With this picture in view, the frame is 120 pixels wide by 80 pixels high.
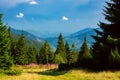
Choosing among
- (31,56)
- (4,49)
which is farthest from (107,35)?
(31,56)

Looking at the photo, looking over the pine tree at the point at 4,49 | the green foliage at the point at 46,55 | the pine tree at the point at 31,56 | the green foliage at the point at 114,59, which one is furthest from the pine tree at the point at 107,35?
the pine tree at the point at 31,56

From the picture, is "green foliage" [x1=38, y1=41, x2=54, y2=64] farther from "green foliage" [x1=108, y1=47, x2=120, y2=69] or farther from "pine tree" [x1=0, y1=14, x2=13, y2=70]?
"green foliage" [x1=108, y1=47, x2=120, y2=69]

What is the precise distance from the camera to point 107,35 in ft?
131

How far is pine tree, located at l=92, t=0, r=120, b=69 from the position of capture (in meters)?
38.0

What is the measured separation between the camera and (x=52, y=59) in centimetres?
10075

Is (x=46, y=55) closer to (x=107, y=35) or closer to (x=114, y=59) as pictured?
(x=107, y=35)

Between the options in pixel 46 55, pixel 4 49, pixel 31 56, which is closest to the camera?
pixel 4 49

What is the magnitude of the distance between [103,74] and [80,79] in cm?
346

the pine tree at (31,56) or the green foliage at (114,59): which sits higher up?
the pine tree at (31,56)

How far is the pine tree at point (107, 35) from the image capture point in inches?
1497

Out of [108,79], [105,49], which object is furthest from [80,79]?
[105,49]

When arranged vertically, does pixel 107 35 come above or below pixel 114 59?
above

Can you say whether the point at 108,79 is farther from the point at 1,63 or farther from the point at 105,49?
the point at 1,63

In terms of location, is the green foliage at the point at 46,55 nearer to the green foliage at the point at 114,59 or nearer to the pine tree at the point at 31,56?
the pine tree at the point at 31,56
